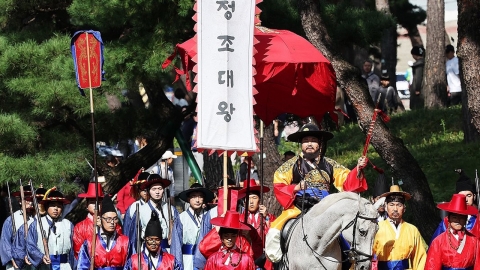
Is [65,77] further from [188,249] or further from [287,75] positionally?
[287,75]

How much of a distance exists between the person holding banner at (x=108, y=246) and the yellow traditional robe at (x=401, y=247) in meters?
2.70

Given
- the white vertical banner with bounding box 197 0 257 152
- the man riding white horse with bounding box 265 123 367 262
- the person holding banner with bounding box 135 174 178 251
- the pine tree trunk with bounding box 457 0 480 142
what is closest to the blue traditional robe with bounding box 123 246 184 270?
the man riding white horse with bounding box 265 123 367 262

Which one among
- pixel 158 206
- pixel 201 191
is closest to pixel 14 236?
pixel 158 206

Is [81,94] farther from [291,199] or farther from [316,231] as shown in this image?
[316,231]

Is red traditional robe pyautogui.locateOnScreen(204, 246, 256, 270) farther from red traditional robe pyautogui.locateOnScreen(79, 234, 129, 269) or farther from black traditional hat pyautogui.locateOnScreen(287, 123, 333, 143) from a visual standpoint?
red traditional robe pyautogui.locateOnScreen(79, 234, 129, 269)

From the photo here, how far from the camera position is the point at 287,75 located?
12.1m

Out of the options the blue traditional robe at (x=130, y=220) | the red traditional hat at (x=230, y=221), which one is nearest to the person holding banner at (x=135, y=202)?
the blue traditional robe at (x=130, y=220)

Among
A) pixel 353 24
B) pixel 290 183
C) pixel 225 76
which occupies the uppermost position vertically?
pixel 353 24

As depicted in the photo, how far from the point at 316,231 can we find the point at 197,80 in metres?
2.01

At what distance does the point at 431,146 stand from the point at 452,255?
7888 mm

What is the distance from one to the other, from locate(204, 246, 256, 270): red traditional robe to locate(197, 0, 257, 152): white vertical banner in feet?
3.29

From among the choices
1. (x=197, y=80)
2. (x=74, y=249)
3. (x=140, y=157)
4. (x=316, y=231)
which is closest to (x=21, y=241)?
(x=74, y=249)

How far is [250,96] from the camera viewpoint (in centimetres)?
1068

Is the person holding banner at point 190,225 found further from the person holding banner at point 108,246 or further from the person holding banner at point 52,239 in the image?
the person holding banner at point 52,239
